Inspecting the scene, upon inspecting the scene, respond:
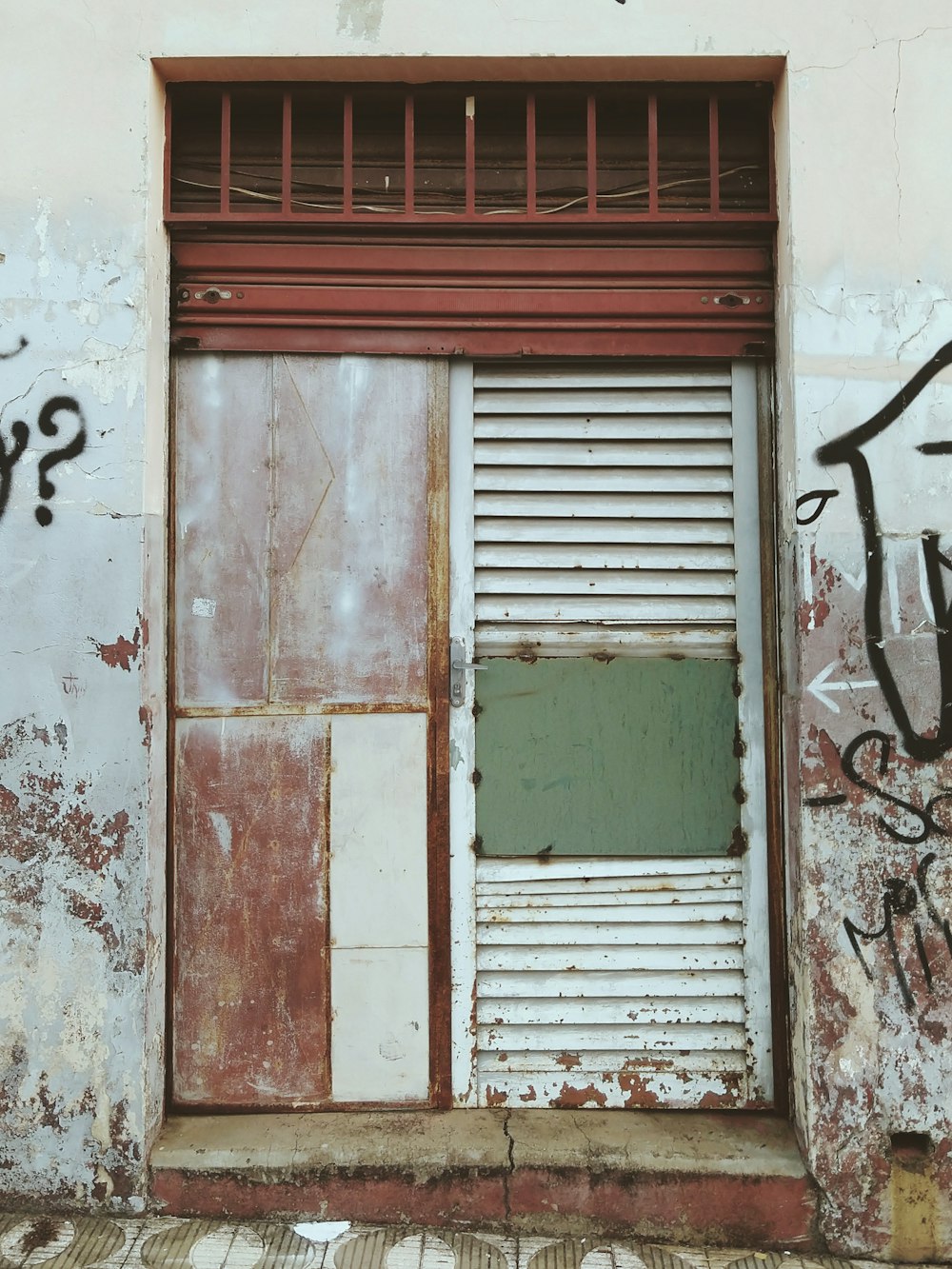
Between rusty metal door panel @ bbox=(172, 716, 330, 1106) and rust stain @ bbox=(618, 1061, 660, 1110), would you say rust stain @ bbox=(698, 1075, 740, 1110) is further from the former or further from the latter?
rusty metal door panel @ bbox=(172, 716, 330, 1106)

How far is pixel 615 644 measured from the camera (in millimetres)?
2984

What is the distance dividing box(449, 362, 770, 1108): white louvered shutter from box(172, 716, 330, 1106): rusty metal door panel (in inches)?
20.5

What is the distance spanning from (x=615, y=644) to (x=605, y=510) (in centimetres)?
41

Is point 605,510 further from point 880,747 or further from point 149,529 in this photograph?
point 149,529

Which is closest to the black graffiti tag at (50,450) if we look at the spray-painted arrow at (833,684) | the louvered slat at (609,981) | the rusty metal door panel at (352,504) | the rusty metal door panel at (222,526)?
the rusty metal door panel at (222,526)

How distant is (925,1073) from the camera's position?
2.67m

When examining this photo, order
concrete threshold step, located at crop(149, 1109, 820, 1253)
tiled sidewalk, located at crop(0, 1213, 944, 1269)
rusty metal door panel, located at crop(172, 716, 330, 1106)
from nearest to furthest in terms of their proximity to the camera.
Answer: tiled sidewalk, located at crop(0, 1213, 944, 1269) < concrete threshold step, located at crop(149, 1109, 820, 1253) < rusty metal door panel, located at crop(172, 716, 330, 1106)

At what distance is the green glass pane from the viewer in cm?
298

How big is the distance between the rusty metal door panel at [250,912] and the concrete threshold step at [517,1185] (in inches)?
8.0

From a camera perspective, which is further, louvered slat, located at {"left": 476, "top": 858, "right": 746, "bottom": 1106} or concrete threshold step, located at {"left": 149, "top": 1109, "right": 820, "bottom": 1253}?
louvered slat, located at {"left": 476, "top": 858, "right": 746, "bottom": 1106}

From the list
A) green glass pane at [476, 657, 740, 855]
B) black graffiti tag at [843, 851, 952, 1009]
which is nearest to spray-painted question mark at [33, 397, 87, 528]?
green glass pane at [476, 657, 740, 855]

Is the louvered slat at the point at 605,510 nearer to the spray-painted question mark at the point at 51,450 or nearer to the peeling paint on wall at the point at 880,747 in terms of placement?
the peeling paint on wall at the point at 880,747

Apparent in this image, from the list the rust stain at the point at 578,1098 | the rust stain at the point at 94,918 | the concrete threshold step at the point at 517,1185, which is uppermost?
the rust stain at the point at 94,918

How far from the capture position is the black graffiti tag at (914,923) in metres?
2.69
